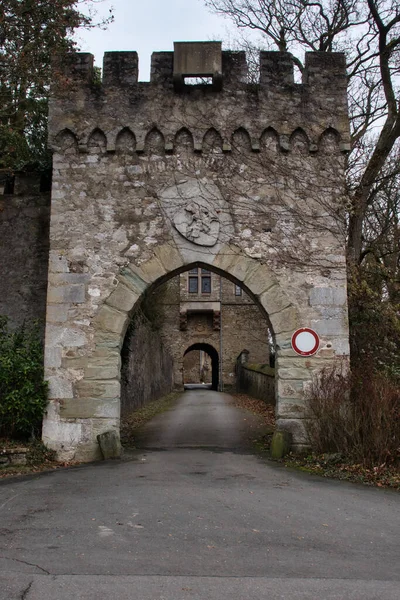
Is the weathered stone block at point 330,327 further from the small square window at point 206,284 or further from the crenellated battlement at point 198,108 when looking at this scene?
the small square window at point 206,284

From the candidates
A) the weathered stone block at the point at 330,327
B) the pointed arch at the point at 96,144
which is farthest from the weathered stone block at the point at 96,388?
the pointed arch at the point at 96,144

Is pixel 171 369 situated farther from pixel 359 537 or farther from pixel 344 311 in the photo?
pixel 359 537

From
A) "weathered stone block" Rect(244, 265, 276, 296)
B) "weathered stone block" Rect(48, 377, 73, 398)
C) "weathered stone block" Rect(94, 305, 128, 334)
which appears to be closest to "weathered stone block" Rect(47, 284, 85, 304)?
"weathered stone block" Rect(94, 305, 128, 334)

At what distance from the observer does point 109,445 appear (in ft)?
26.2

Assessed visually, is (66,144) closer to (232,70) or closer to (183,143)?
(183,143)

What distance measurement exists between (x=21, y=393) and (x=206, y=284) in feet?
84.7

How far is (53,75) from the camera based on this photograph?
27.5 feet

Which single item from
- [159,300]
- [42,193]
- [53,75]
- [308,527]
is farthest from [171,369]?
[308,527]

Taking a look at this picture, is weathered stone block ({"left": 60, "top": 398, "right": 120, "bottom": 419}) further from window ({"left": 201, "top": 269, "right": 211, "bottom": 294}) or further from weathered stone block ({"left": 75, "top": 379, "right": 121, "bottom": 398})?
window ({"left": 201, "top": 269, "right": 211, "bottom": 294})

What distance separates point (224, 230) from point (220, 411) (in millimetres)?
9196

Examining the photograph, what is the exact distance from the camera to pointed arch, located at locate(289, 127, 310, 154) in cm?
872

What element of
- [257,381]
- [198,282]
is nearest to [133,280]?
[257,381]

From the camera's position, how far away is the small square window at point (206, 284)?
33281mm

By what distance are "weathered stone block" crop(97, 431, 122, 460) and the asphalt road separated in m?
0.45
